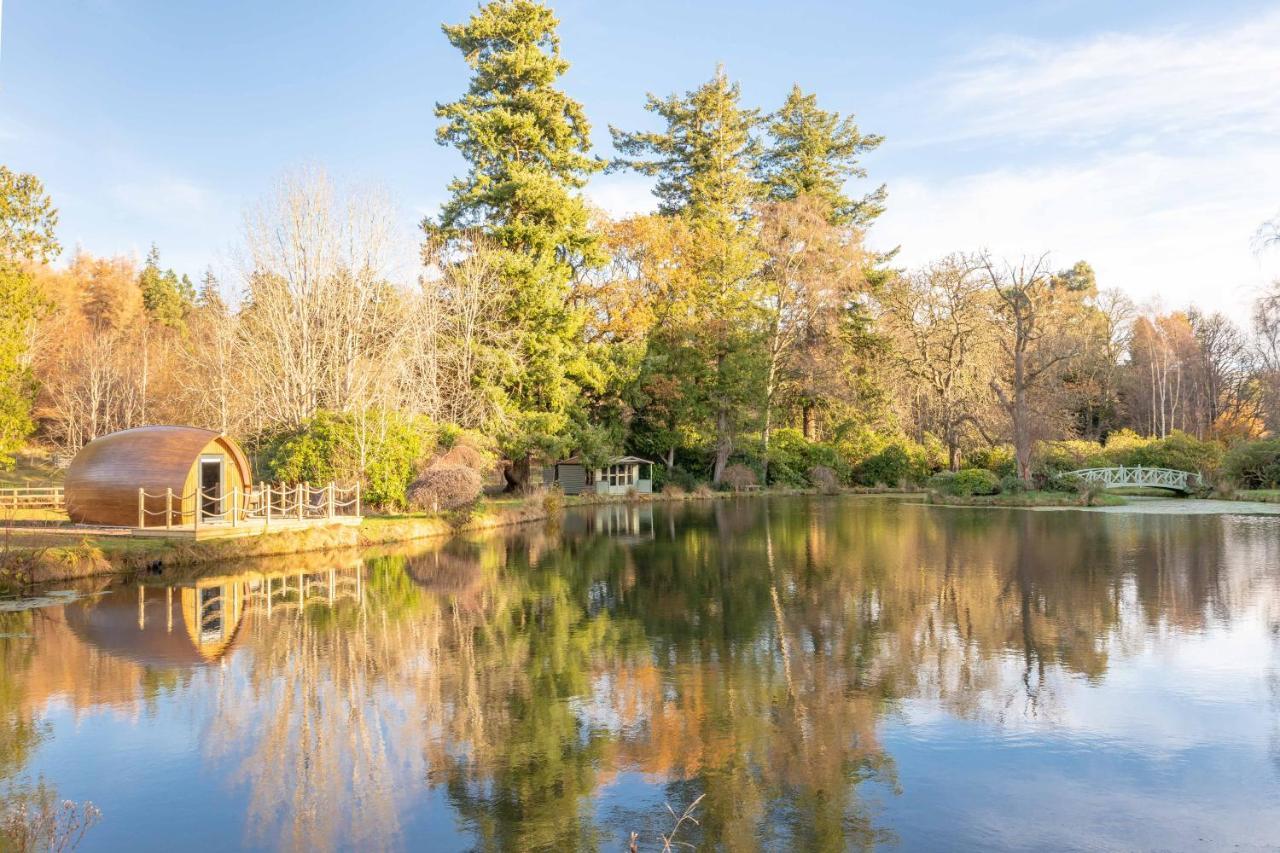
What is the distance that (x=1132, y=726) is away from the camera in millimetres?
8672

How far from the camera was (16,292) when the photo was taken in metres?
21.7

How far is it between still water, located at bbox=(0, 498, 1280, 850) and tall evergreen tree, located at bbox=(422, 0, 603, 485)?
21.4 metres

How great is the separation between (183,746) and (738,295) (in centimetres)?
4698

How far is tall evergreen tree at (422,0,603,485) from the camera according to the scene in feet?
125

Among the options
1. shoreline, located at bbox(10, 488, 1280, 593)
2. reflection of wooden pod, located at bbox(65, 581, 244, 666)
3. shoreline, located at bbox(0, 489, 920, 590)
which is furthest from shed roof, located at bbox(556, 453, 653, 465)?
reflection of wooden pod, located at bbox(65, 581, 244, 666)

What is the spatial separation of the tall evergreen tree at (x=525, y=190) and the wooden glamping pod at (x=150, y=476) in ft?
47.7

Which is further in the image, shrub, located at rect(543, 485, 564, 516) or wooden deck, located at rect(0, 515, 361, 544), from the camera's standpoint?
shrub, located at rect(543, 485, 564, 516)

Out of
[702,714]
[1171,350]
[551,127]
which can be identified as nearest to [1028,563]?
[702,714]

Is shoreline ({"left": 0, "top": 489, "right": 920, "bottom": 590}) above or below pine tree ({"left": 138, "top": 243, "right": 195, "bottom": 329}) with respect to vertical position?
below

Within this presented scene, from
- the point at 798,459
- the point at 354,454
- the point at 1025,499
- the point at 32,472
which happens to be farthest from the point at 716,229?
the point at 32,472

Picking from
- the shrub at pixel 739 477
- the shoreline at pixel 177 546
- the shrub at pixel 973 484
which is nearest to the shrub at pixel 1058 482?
the shrub at pixel 973 484

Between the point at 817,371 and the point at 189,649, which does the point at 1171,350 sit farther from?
the point at 189,649

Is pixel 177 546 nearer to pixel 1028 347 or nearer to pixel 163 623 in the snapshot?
pixel 163 623

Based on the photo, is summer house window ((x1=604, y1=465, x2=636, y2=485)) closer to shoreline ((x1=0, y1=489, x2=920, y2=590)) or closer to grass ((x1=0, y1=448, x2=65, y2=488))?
shoreline ((x1=0, y1=489, x2=920, y2=590))
